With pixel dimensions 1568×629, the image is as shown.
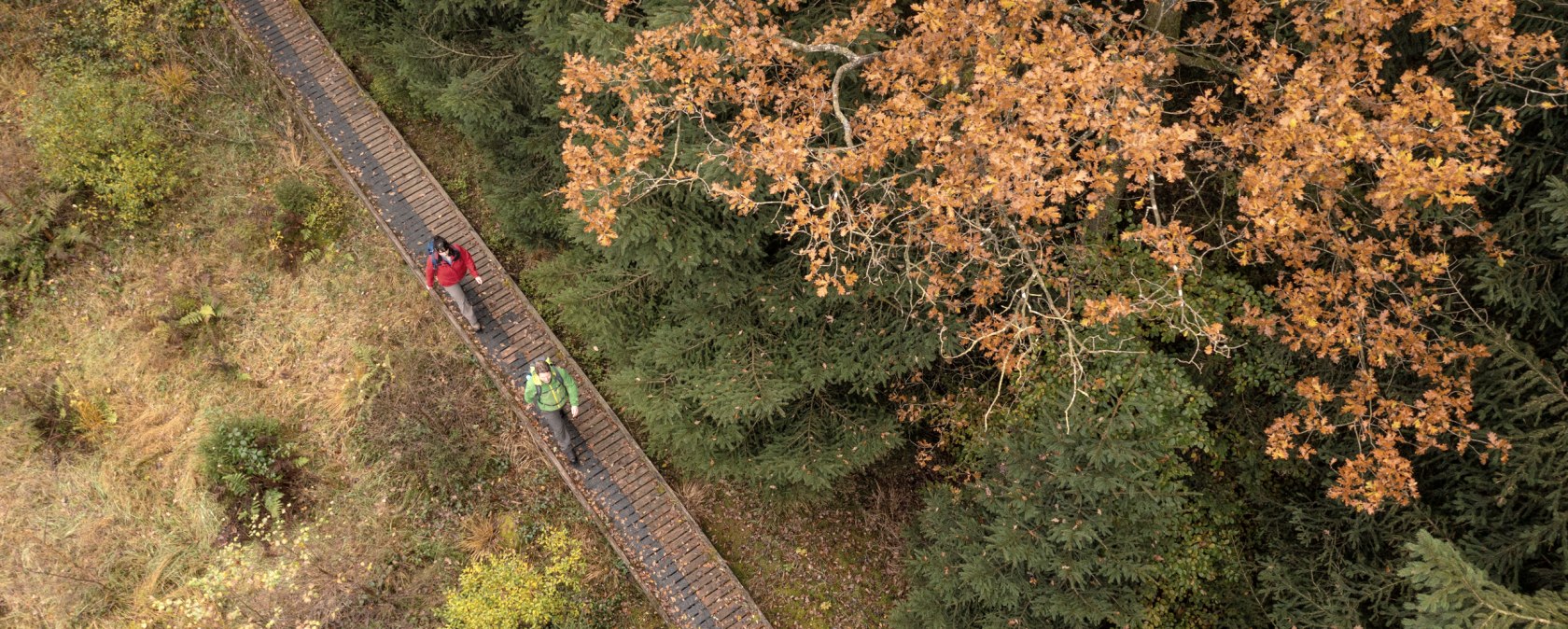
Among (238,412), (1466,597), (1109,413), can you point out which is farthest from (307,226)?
(1466,597)

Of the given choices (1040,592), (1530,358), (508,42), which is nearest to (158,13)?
(508,42)

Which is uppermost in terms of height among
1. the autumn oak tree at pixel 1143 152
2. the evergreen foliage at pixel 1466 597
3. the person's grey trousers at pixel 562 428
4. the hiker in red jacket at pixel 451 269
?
the autumn oak tree at pixel 1143 152

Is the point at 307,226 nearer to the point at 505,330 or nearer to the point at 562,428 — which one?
the point at 505,330

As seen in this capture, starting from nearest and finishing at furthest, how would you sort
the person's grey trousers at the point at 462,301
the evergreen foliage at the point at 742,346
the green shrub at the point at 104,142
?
the evergreen foliage at the point at 742,346
the person's grey trousers at the point at 462,301
the green shrub at the point at 104,142

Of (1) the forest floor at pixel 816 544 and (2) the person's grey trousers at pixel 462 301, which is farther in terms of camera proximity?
(2) the person's grey trousers at pixel 462 301

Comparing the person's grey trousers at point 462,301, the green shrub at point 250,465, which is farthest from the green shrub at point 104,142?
the person's grey trousers at point 462,301

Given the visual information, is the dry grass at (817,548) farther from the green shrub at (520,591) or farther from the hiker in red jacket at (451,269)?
the hiker in red jacket at (451,269)

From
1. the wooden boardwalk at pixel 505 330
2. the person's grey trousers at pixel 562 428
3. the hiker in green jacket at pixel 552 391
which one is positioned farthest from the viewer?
the wooden boardwalk at pixel 505 330

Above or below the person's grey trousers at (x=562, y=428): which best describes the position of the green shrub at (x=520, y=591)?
below
